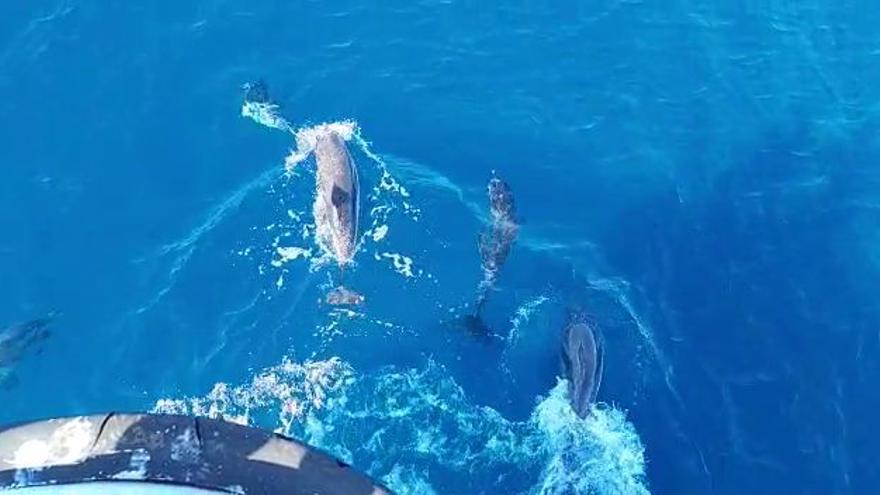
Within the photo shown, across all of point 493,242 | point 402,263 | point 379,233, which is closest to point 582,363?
point 493,242

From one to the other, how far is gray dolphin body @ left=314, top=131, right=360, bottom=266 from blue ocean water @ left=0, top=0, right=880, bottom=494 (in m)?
0.47

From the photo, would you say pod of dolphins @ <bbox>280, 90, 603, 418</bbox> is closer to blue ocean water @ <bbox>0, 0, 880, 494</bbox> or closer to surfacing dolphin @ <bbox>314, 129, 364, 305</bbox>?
surfacing dolphin @ <bbox>314, 129, 364, 305</bbox>

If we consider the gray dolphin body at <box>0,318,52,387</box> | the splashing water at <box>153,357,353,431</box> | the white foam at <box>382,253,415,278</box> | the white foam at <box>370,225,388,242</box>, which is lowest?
the splashing water at <box>153,357,353,431</box>

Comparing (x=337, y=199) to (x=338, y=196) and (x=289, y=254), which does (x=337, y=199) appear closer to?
(x=338, y=196)

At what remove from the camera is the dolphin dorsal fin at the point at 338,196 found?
3378cm

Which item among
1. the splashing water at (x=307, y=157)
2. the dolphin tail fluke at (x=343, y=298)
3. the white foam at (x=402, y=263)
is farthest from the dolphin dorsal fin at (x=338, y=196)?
the dolphin tail fluke at (x=343, y=298)

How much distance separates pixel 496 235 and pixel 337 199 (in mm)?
4921

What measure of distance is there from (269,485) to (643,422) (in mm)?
13748

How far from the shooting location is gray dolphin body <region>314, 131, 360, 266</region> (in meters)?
33.6

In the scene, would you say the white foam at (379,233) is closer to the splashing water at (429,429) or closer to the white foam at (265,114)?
the splashing water at (429,429)

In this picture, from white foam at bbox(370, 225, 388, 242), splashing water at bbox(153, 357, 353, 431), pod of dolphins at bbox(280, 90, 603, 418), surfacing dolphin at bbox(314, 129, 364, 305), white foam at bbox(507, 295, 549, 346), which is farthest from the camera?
white foam at bbox(370, 225, 388, 242)

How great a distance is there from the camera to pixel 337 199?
3384 centimetres

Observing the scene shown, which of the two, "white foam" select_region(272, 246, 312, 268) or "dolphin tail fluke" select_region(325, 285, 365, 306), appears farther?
"white foam" select_region(272, 246, 312, 268)

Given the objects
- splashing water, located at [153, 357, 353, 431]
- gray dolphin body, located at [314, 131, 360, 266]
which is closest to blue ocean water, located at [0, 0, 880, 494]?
splashing water, located at [153, 357, 353, 431]
